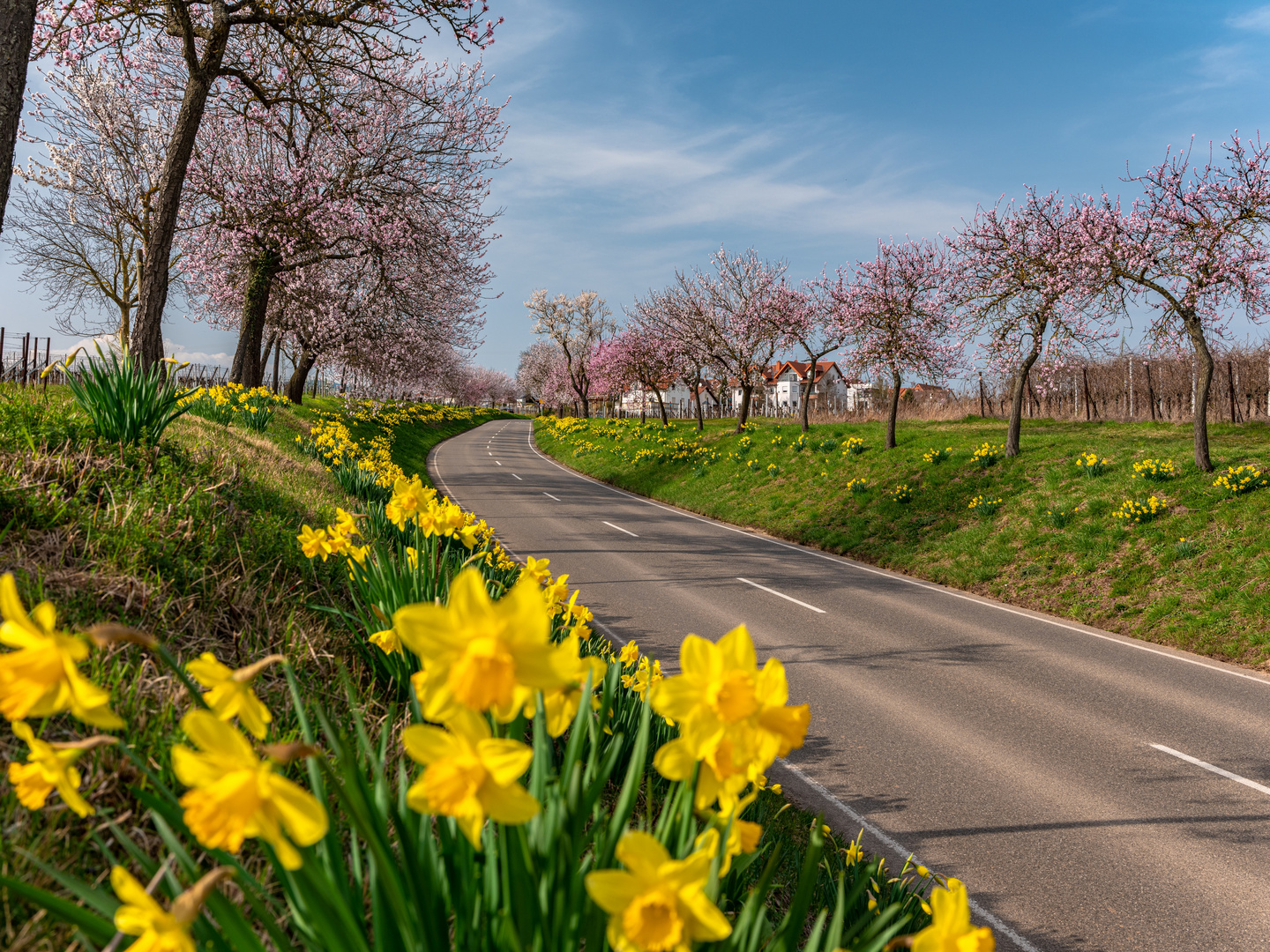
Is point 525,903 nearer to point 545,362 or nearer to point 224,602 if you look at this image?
point 224,602

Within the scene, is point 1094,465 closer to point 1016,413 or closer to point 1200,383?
point 1200,383

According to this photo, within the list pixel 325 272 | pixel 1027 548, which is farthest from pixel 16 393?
pixel 325 272

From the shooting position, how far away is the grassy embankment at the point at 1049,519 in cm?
1038

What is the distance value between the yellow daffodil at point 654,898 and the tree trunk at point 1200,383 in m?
16.5

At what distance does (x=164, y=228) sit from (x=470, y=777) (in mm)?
12412

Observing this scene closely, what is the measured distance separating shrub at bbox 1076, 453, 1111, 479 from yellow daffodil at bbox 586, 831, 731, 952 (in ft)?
54.6

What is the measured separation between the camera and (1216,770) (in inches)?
236

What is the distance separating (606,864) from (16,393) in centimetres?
639

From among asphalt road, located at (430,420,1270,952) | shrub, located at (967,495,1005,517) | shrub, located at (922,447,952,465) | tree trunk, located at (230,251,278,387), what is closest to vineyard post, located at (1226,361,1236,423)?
shrub, located at (922,447,952,465)

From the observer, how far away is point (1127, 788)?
18.6ft

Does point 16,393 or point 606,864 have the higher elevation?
point 16,393

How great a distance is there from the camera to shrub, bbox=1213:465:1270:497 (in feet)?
39.8

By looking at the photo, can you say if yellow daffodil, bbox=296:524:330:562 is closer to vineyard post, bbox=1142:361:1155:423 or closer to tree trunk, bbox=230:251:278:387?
tree trunk, bbox=230:251:278:387

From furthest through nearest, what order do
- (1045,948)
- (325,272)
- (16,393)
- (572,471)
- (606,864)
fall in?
(572,471) → (325,272) → (16,393) → (1045,948) → (606,864)
